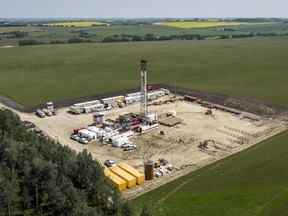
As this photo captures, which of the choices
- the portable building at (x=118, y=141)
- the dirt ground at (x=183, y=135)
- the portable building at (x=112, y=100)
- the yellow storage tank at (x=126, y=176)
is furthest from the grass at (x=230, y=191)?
the portable building at (x=112, y=100)

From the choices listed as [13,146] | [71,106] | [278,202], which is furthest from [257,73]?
[13,146]

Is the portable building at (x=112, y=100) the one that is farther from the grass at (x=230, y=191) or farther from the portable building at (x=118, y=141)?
the grass at (x=230, y=191)

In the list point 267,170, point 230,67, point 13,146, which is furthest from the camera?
point 230,67

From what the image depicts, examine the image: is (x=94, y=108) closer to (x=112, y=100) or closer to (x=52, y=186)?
(x=112, y=100)

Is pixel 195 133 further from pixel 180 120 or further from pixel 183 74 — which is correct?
pixel 183 74

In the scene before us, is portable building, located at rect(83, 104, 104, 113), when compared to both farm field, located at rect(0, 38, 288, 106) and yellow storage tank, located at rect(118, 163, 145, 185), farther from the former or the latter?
yellow storage tank, located at rect(118, 163, 145, 185)

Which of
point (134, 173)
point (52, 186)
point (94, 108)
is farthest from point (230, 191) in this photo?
point (94, 108)

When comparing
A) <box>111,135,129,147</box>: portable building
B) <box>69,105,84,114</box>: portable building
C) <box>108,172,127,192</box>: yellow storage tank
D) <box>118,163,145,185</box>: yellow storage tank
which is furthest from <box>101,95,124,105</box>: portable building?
<box>108,172,127,192</box>: yellow storage tank
